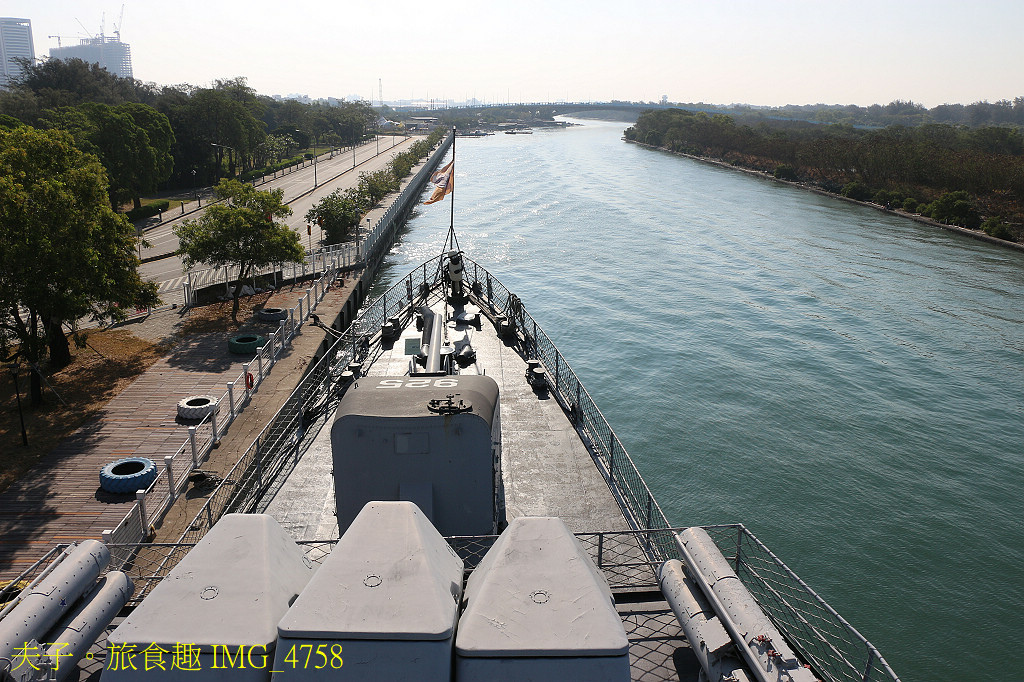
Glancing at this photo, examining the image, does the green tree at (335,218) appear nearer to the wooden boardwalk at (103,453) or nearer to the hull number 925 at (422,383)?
the wooden boardwalk at (103,453)

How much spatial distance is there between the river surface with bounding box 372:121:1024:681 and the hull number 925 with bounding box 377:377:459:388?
1296cm

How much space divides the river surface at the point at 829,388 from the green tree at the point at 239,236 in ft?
54.5

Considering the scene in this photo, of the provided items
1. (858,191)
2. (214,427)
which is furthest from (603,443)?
(858,191)

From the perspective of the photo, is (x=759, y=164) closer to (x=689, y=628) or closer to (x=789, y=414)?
(x=789, y=414)

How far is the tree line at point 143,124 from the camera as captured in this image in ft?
202

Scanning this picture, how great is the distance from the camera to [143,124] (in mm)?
71500

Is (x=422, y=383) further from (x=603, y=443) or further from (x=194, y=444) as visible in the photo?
(x=194, y=444)

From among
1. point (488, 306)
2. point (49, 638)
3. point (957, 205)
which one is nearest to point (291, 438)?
point (49, 638)

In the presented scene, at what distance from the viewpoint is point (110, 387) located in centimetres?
2683

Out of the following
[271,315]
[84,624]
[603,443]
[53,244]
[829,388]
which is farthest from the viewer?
[271,315]

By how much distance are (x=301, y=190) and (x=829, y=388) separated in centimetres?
7252

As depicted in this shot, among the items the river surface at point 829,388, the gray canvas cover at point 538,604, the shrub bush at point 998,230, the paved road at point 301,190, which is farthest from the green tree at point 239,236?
the shrub bush at point 998,230

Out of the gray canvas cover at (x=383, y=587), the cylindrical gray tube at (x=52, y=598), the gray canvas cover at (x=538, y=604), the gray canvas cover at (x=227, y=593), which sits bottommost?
the cylindrical gray tube at (x=52, y=598)

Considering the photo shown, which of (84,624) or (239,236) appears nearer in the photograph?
(84,624)
